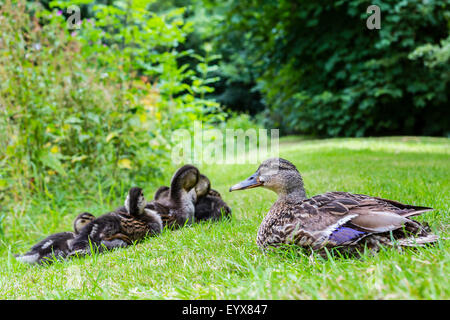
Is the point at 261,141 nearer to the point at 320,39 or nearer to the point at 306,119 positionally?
the point at 306,119

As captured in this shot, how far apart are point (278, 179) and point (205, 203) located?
191 centimetres

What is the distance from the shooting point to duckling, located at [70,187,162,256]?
345 cm

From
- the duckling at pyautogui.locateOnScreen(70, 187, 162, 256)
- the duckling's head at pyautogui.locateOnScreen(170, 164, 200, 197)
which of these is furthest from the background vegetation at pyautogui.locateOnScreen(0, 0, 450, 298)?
the duckling's head at pyautogui.locateOnScreen(170, 164, 200, 197)

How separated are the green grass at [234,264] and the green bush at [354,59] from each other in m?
7.68

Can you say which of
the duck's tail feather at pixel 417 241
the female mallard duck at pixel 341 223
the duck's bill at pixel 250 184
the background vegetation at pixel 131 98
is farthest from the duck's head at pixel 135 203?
the duck's tail feather at pixel 417 241

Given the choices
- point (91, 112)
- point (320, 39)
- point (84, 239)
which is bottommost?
point (84, 239)

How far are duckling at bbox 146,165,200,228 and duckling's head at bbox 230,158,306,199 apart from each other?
1543mm

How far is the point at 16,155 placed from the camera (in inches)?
192

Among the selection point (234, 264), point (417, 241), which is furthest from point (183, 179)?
point (417, 241)

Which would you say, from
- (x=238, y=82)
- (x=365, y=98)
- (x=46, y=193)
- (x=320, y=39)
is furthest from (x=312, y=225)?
(x=238, y=82)

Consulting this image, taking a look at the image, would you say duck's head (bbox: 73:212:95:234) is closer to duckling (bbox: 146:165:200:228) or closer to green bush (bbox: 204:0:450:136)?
duckling (bbox: 146:165:200:228)
